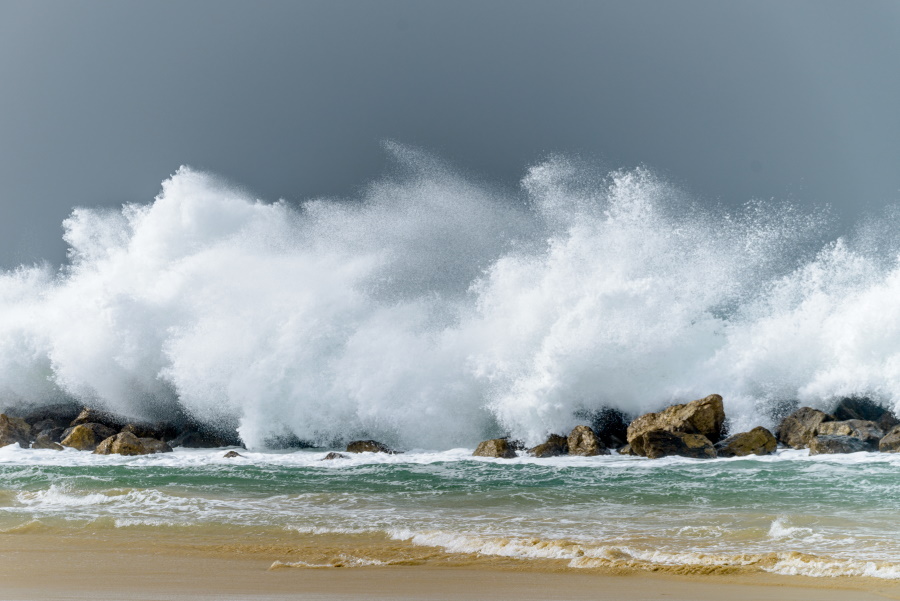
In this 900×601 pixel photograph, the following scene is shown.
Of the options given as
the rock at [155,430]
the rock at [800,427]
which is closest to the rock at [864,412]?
the rock at [800,427]

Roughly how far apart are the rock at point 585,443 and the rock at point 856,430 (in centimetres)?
410

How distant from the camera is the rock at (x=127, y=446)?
14195mm

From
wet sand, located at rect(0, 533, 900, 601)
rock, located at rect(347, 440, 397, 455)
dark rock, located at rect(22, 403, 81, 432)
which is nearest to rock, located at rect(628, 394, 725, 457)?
rock, located at rect(347, 440, 397, 455)

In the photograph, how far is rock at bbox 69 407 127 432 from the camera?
16.7 metres

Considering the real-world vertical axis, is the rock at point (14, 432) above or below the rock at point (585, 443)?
above

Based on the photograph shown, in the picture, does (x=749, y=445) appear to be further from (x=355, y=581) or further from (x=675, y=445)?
(x=355, y=581)

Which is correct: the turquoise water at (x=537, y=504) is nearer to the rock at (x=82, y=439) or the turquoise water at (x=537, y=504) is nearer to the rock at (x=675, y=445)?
the rock at (x=675, y=445)

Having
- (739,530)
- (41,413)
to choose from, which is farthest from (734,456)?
(41,413)

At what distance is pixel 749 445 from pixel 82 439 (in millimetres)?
14102

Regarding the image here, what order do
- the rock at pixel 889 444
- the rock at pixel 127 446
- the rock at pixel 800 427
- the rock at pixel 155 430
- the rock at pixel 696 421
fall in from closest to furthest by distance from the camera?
the rock at pixel 889 444 < the rock at pixel 800 427 < the rock at pixel 696 421 < the rock at pixel 127 446 < the rock at pixel 155 430

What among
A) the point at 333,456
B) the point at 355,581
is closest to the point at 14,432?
the point at 333,456

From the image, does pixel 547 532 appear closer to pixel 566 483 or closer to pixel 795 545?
pixel 795 545

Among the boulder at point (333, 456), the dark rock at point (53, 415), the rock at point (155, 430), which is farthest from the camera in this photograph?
the dark rock at point (53, 415)

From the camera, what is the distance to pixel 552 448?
525 inches
